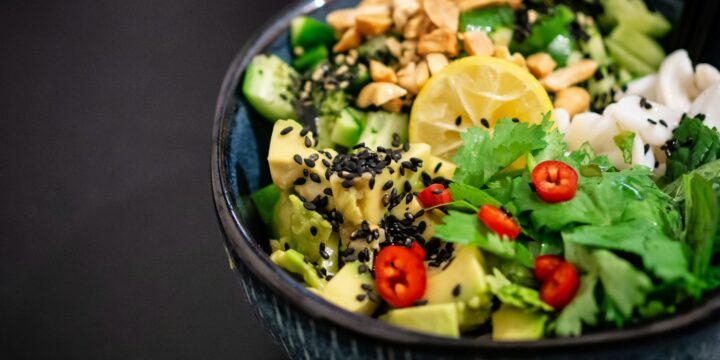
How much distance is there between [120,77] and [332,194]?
186 centimetres

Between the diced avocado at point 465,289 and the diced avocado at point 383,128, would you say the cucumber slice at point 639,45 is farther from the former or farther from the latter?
the diced avocado at point 465,289

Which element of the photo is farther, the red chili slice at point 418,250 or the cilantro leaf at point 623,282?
the red chili slice at point 418,250

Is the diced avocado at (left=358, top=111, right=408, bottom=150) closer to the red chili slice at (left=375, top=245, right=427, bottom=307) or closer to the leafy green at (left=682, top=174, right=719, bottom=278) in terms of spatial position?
the red chili slice at (left=375, top=245, right=427, bottom=307)

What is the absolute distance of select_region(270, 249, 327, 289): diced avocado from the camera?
161 cm

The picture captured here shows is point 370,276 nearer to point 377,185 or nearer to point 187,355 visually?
point 377,185

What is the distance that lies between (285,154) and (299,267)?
297 millimetres

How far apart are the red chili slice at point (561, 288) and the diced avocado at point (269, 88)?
1.10 meters

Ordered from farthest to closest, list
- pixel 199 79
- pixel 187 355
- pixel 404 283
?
pixel 199 79
pixel 187 355
pixel 404 283

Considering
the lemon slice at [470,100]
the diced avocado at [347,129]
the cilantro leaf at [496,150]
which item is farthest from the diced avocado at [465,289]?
the diced avocado at [347,129]

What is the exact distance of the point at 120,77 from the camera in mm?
3148

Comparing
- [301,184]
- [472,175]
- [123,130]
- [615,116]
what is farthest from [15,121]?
[615,116]

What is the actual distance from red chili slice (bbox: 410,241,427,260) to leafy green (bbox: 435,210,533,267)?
0.14 m

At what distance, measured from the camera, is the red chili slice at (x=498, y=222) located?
1.43 metres

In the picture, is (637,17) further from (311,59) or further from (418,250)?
(418,250)
